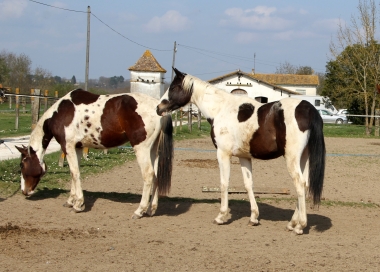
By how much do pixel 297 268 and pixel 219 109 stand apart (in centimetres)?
293

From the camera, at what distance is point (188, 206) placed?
28.9ft

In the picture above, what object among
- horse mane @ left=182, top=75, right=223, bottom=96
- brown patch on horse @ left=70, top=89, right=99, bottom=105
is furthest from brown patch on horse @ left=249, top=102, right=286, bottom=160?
brown patch on horse @ left=70, top=89, right=99, bottom=105

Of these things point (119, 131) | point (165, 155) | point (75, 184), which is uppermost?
point (119, 131)

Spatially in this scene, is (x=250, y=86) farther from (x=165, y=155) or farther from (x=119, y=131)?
(x=119, y=131)

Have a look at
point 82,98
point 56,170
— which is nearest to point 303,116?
point 82,98

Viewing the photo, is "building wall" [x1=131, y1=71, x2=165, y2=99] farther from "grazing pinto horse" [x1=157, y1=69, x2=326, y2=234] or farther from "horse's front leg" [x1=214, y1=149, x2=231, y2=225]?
"horse's front leg" [x1=214, y1=149, x2=231, y2=225]

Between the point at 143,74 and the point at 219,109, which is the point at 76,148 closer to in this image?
the point at 219,109

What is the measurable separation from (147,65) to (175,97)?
17.7 m

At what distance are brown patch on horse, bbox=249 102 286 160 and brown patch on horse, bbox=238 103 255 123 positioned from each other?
0.47ft

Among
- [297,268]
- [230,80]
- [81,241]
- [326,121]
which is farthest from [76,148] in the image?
[230,80]

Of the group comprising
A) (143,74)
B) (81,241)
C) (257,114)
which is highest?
(143,74)

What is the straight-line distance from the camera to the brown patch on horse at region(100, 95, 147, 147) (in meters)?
7.86

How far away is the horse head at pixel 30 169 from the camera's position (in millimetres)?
8617

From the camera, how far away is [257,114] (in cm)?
722
